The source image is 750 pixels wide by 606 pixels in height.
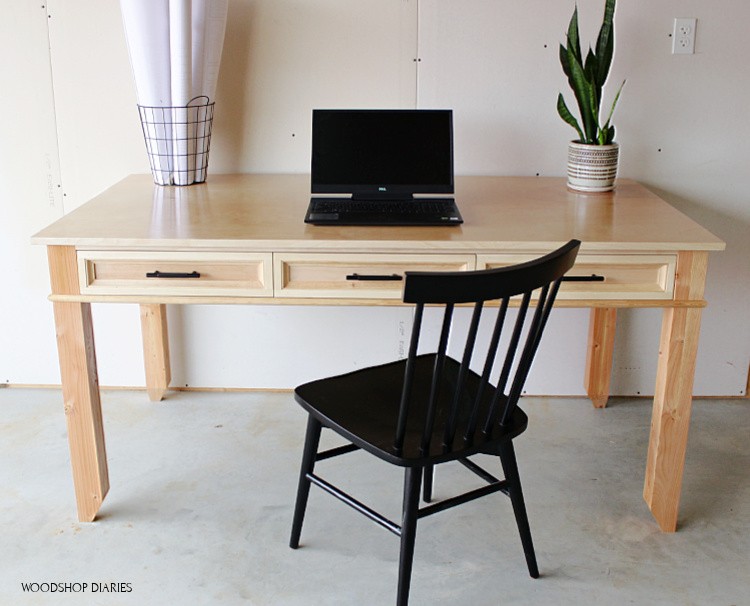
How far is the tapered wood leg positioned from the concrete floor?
0.32ft

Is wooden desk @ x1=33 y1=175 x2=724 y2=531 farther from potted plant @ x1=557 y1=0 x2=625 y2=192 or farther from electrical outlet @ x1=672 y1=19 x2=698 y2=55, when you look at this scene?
electrical outlet @ x1=672 y1=19 x2=698 y2=55

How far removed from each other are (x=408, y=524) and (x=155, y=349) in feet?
4.39

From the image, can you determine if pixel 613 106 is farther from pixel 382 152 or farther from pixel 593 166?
pixel 382 152

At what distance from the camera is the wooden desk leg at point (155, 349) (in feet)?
9.07

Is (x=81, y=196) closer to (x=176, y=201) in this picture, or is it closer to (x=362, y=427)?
(x=176, y=201)

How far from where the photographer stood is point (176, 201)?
7.68 ft

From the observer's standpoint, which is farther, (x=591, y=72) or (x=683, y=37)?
(x=683, y=37)

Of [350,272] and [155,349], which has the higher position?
[350,272]

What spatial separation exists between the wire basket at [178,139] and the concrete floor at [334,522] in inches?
30.1

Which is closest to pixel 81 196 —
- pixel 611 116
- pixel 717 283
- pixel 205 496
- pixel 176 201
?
pixel 176 201

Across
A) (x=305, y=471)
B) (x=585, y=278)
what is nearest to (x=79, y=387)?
(x=305, y=471)

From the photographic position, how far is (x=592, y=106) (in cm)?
241

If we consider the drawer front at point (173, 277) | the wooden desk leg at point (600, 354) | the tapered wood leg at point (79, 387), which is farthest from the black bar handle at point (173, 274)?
the wooden desk leg at point (600, 354)

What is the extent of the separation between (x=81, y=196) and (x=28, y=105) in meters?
0.31
